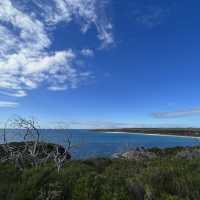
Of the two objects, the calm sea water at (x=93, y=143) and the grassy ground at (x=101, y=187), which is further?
the calm sea water at (x=93, y=143)

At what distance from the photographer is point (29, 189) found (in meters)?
5.38

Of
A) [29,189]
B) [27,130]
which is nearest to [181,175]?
[29,189]

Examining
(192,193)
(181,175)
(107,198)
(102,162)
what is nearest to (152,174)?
(181,175)

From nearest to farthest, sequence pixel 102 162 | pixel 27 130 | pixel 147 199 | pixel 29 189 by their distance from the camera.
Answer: pixel 147 199 → pixel 29 189 → pixel 27 130 → pixel 102 162

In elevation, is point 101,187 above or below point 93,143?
above

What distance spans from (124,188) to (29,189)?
195 cm

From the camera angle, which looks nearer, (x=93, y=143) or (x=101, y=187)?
(x=101, y=187)

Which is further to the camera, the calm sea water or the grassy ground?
the calm sea water

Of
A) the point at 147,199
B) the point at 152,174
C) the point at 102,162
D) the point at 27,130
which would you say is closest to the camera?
the point at 147,199

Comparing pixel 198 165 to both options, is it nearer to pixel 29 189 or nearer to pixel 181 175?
pixel 181 175

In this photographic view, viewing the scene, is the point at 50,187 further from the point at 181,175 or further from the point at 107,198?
the point at 181,175

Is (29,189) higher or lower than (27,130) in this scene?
lower

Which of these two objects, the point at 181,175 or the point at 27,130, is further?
the point at 27,130

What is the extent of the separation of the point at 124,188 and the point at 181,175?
1.60 m
